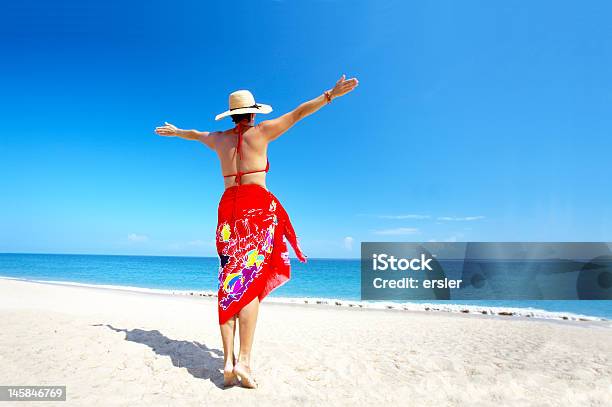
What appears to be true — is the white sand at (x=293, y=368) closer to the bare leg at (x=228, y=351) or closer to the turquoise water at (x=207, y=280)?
the bare leg at (x=228, y=351)

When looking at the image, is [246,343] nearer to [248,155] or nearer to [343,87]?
[248,155]

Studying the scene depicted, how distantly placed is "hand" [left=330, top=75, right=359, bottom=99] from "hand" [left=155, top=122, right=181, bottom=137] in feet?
5.28

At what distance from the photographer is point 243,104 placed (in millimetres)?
3408

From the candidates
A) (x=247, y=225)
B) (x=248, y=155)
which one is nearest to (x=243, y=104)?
(x=248, y=155)

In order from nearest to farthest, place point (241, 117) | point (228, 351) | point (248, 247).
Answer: point (228, 351)
point (248, 247)
point (241, 117)

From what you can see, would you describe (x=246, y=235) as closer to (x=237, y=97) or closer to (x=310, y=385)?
(x=237, y=97)

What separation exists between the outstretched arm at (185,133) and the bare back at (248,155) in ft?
0.81

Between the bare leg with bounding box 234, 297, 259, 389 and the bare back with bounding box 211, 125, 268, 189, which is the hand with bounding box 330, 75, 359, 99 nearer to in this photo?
the bare back with bounding box 211, 125, 268, 189

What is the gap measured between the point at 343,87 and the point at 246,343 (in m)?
2.12

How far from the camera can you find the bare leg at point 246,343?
123 inches

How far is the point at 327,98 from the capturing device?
10.3 feet

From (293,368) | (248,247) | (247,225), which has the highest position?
(247,225)

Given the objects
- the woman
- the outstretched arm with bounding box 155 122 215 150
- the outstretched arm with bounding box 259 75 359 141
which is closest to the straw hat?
the woman

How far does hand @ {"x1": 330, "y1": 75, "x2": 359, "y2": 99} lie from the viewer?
3.09 metres
